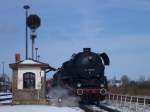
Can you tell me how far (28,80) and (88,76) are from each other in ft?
17.3

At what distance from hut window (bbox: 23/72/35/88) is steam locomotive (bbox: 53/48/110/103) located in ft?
10.1

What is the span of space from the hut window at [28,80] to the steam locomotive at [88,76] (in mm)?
3073

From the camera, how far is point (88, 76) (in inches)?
1478

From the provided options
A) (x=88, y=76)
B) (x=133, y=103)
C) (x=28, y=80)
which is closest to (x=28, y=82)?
(x=28, y=80)

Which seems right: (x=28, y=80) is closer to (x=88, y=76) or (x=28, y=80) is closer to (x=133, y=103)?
(x=88, y=76)

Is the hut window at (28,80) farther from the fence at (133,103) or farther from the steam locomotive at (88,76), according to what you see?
the fence at (133,103)

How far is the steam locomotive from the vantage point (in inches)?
1435

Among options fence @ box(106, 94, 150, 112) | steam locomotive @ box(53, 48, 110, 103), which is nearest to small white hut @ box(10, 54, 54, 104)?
steam locomotive @ box(53, 48, 110, 103)

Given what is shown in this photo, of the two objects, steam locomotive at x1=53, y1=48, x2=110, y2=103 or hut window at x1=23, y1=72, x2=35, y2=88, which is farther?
hut window at x1=23, y1=72, x2=35, y2=88

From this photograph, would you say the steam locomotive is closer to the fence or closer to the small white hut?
the fence

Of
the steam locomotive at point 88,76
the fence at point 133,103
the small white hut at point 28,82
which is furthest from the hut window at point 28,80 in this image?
the fence at point 133,103

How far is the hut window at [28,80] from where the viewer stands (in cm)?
3891

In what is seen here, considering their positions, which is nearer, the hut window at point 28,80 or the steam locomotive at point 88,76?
the steam locomotive at point 88,76

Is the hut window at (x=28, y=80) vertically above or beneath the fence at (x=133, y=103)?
above
